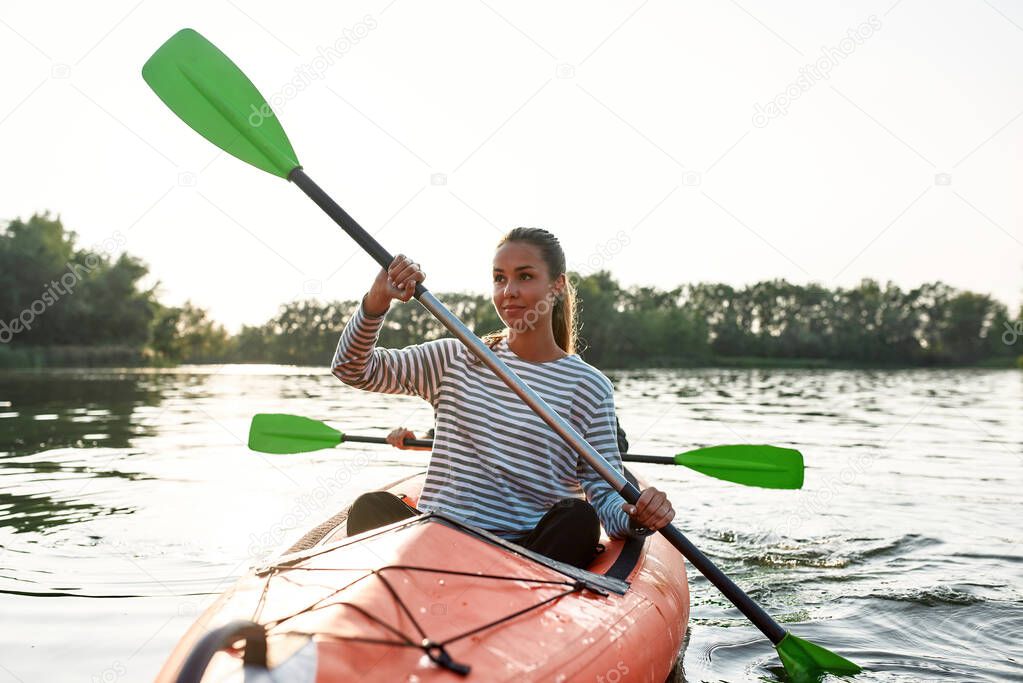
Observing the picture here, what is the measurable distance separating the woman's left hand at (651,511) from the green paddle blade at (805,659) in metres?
0.72

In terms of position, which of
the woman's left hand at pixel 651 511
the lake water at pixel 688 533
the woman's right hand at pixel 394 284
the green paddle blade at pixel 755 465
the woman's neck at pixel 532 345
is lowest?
the lake water at pixel 688 533

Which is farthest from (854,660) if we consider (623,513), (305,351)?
(305,351)

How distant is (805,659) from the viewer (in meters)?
2.89

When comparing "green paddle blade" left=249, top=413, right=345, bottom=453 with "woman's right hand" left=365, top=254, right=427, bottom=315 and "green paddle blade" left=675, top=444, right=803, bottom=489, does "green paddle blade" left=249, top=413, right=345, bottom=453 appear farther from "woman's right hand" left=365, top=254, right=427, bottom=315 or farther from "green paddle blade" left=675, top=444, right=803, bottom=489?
"green paddle blade" left=675, top=444, right=803, bottom=489

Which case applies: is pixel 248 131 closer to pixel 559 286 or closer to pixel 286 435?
pixel 559 286

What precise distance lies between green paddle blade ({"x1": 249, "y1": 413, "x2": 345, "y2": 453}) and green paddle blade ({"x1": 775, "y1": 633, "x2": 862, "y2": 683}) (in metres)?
1.90

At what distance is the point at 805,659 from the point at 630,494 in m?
0.88

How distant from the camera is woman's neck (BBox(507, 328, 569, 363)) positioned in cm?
291

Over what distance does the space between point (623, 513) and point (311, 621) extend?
4.15 feet

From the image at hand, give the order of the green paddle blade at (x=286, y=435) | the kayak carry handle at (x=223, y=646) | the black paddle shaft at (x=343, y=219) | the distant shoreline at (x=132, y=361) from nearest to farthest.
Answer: the kayak carry handle at (x=223, y=646) → the black paddle shaft at (x=343, y=219) → the green paddle blade at (x=286, y=435) → the distant shoreline at (x=132, y=361)

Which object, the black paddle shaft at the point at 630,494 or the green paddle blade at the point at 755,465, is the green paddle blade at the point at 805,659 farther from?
the green paddle blade at the point at 755,465

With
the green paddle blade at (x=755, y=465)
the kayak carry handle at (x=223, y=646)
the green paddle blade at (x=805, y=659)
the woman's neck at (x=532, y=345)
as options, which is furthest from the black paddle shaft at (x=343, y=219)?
the green paddle blade at (x=805, y=659)

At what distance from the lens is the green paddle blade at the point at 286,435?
143 inches

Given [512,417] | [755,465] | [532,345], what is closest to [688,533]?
[755,465]
